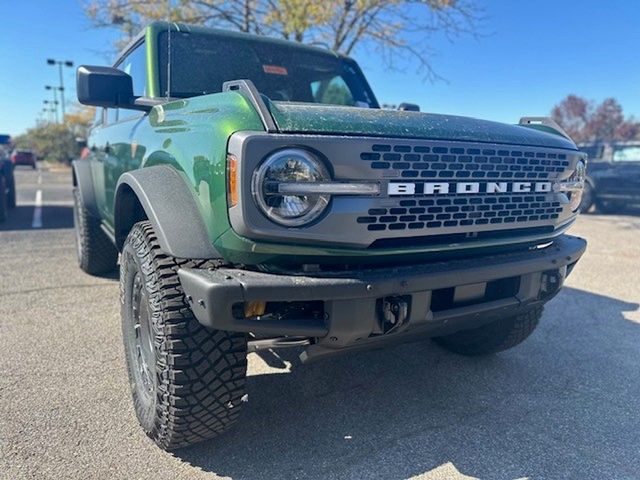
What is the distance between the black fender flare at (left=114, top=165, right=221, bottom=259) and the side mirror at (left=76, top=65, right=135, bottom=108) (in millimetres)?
511

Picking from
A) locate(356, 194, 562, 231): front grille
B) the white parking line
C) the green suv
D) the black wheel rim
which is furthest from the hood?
the white parking line

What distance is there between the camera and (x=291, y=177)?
1703mm

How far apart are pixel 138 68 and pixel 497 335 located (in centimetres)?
295

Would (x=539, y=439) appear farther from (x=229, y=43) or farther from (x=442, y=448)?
(x=229, y=43)

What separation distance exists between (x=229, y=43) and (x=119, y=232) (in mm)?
1492

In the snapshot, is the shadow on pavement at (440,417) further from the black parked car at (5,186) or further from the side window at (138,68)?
the black parked car at (5,186)

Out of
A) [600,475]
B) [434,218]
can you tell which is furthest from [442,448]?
[434,218]

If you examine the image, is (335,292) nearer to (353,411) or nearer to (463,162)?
(463,162)

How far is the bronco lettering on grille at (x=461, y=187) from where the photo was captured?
71.4 inches

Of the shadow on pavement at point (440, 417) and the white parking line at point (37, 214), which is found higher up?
the shadow on pavement at point (440, 417)

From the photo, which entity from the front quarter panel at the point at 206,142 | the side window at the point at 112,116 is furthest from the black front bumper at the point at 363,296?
the side window at the point at 112,116

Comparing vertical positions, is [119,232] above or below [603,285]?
above

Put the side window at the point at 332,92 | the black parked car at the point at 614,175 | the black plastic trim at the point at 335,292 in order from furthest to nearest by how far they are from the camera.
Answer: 1. the black parked car at the point at 614,175
2. the side window at the point at 332,92
3. the black plastic trim at the point at 335,292

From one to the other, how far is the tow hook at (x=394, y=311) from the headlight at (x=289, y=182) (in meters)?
0.45
